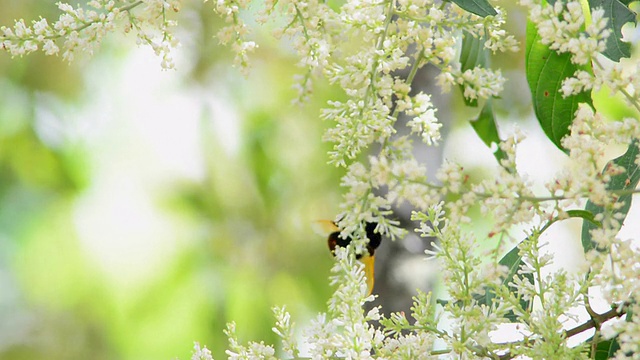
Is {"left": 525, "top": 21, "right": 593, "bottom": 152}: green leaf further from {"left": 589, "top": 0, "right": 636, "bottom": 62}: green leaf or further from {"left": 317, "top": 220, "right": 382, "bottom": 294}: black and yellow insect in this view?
{"left": 317, "top": 220, "right": 382, "bottom": 294}: black and yellow insect

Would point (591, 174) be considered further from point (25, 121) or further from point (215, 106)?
point (25, 121)

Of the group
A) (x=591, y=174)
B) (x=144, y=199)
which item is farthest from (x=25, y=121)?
(x=591, y=174)

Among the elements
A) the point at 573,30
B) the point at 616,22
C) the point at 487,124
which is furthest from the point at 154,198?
the point at 573,30

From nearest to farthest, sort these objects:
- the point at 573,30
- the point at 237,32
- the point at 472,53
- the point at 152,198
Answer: the point at 573,30, the point at 237,32, the point at 472,53, the point at 152,198

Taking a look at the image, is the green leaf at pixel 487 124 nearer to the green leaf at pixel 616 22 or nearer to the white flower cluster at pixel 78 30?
the green leaf at pixel 616 22

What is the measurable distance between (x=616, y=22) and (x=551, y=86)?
0.06 m

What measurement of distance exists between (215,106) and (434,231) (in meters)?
1.47

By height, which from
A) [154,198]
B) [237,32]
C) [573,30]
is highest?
[154,198]

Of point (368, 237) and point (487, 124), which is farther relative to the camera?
point (487, 124)

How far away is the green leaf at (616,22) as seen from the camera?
1.46 ft

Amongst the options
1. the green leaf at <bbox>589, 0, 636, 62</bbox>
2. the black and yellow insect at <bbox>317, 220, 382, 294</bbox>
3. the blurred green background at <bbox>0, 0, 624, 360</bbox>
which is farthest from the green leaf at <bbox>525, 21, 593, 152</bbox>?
the blurred green background at <bbox>0, 0, 624, 360</bbox>

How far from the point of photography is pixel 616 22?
0.45 meters

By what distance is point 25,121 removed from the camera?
1.76m

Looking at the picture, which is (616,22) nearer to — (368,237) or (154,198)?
(368,237)
